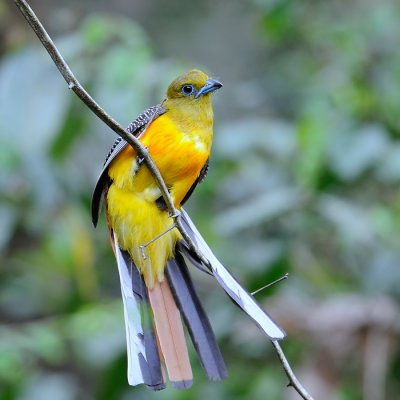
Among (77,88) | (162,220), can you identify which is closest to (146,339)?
(162,220)

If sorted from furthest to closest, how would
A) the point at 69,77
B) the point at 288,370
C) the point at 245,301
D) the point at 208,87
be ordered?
the point at 208,87
the point at 245,301
the point at 288,370
the point at 69,77

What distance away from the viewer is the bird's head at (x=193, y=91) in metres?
2.50

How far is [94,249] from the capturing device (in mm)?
4570

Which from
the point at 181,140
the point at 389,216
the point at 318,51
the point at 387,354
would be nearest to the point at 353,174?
the point at 389,216

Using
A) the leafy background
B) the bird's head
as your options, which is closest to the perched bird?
the bird's head

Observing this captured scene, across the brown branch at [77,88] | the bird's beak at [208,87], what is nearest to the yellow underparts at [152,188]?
the bird's beak at [208,87]

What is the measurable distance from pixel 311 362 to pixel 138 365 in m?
1.88

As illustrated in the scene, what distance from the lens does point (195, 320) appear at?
2242mm

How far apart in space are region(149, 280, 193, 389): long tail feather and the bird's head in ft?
1.72

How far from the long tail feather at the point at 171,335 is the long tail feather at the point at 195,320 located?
27 mm

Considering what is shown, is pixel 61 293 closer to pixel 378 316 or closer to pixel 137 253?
pixel 378 316

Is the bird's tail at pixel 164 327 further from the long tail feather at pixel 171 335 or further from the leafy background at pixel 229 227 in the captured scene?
the leafy background at pixel 229 227

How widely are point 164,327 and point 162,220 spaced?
1.14 feet

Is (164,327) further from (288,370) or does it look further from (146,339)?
(288,370)
